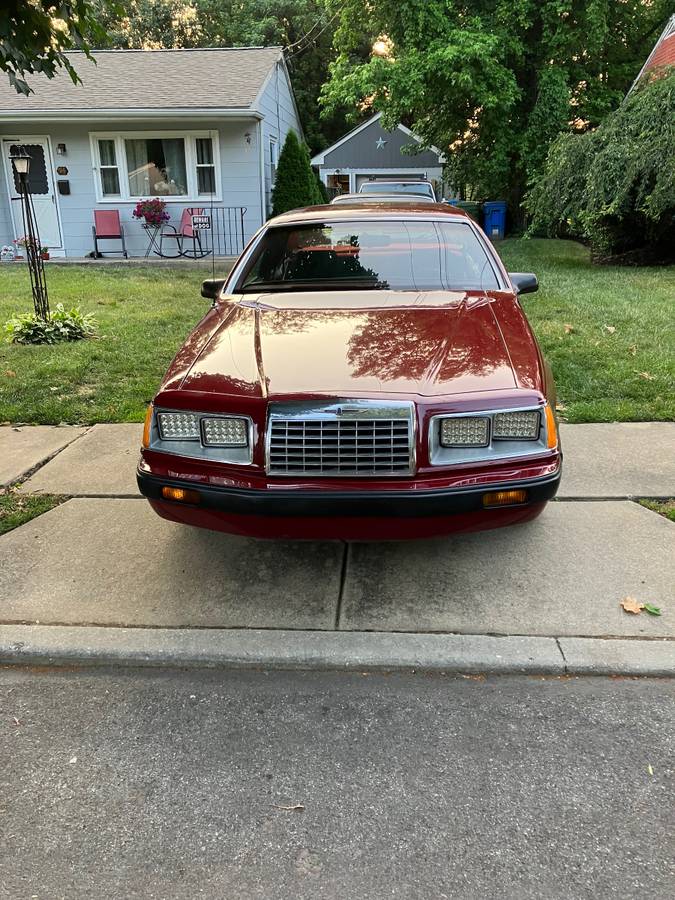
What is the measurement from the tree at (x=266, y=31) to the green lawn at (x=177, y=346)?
2307 centimetres

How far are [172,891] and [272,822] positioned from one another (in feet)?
1.10

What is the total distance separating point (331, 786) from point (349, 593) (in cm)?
110

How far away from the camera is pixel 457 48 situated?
15.7m

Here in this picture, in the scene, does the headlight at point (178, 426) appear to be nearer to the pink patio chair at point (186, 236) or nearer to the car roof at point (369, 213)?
the car roof at point (369, 213)

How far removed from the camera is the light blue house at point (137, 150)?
13.9m

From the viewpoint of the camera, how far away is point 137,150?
14.7 meters

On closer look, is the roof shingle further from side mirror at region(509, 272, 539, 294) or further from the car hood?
the car hood

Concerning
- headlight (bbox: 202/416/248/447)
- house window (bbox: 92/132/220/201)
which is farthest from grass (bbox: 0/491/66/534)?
house window (bbox: 92/132/220/201)

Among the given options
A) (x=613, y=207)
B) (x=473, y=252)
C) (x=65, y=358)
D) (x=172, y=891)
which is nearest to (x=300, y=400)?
(x=172, y=891)

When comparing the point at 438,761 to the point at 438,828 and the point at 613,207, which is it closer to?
the point at 438,828

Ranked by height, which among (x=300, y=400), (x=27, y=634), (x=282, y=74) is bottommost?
(x=27, y=634)

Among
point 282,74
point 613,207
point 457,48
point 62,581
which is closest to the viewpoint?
point 62,581

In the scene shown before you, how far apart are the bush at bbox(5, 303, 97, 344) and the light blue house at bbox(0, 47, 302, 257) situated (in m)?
7.64

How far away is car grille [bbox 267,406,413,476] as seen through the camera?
2689 mm
